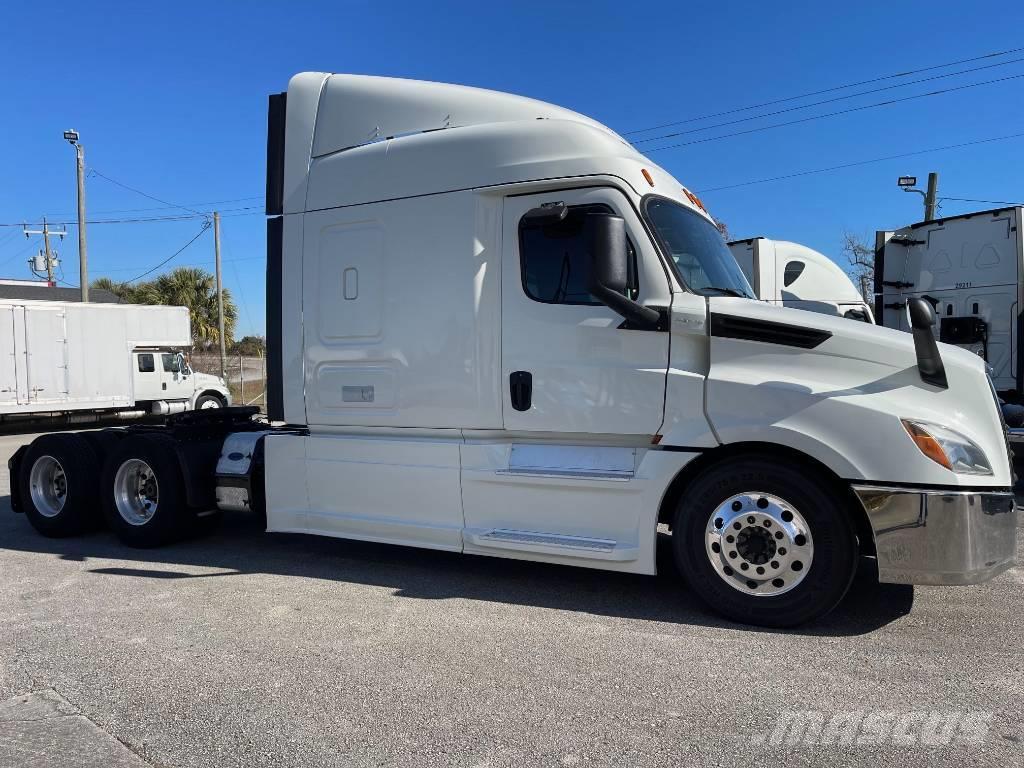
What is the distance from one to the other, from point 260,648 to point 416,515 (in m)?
1.41

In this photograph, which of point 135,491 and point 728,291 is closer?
point 728,291

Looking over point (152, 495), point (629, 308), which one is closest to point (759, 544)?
point (629, 308)

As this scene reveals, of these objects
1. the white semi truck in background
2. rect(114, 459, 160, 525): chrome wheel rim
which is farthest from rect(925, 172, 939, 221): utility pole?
rect(114, 459, 160, 525): chrome wheel rim

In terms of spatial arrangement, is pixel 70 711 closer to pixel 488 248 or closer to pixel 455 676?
pixel 455 676

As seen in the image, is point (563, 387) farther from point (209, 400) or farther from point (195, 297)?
point (195, 297)

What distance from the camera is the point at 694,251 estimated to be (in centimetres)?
487

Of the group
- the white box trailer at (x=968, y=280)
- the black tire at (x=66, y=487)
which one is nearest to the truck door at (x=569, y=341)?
the black tire at (x=66, y=487)

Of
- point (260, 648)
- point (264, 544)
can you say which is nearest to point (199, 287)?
point (264, 544)

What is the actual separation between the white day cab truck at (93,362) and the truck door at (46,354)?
22mm

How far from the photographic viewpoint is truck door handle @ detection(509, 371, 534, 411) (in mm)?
4926

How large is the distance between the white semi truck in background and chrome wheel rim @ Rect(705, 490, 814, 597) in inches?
295

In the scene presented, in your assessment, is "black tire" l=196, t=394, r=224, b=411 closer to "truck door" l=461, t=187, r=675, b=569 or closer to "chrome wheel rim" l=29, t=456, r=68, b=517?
"chrome wheel rim" l=29, t=456, r=68, b=517

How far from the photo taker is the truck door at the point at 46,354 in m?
19.2

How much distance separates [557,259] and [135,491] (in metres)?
4.43
